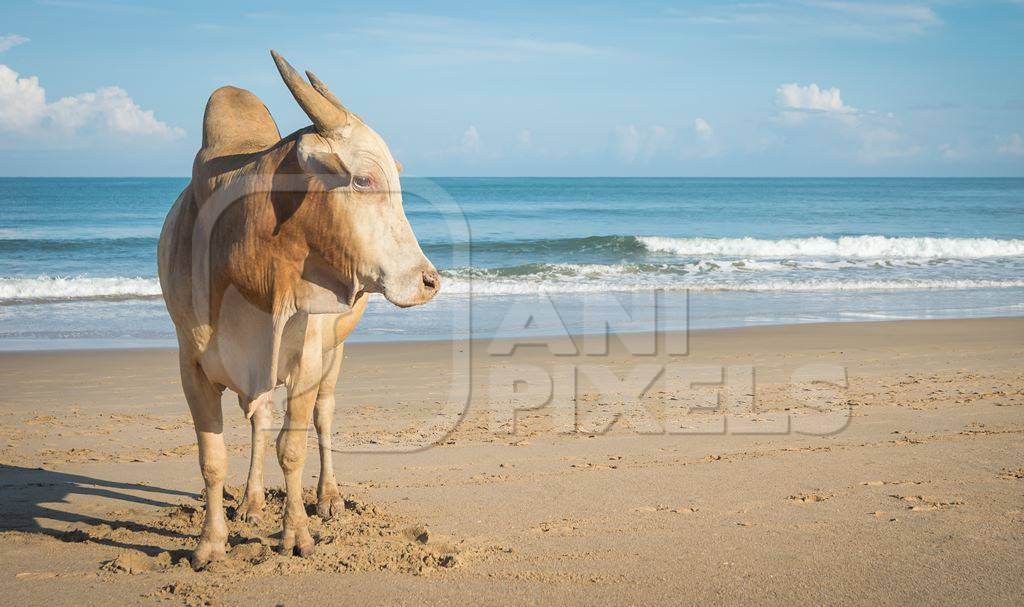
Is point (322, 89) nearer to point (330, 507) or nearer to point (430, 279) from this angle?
point (430, 279)

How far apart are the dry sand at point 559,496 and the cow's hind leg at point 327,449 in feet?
0.64

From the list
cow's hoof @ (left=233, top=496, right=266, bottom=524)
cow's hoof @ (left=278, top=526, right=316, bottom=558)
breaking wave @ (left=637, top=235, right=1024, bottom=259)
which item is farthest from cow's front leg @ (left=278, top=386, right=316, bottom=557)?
breaking wave @ (left=637, top=235, right=1024, bottom=259)

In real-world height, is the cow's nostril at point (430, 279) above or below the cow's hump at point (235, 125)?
below

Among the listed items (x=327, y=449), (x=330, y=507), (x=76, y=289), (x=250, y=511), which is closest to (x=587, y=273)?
(x=76, y=289)

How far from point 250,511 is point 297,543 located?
872mm

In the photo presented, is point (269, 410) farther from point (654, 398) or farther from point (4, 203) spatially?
point (4, 203)

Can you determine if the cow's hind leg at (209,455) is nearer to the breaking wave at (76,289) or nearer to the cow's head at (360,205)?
the cow's head at (360,205)

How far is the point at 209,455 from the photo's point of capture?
4.21m

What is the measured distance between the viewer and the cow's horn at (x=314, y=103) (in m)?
3.06

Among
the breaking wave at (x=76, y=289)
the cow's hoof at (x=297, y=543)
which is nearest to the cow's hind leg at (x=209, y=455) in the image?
the cow's hoof at (x=297, y=543)

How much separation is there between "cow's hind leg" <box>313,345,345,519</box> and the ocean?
1.22m

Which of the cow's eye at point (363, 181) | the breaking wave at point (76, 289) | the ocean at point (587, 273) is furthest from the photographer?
the breaking wave at point (76, 289)

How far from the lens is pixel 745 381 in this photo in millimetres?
Result: 9148

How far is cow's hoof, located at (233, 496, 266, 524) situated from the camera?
5.03 meters
